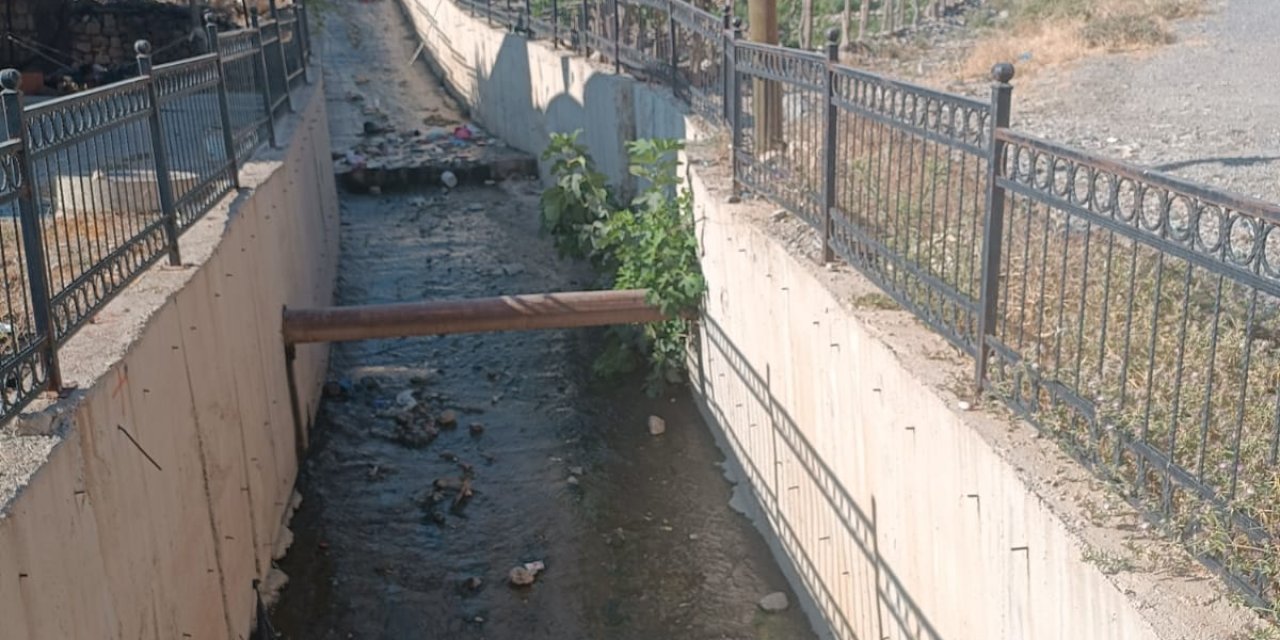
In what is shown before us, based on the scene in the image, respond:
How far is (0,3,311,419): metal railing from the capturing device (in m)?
3.71

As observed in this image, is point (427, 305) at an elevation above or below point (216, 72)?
below

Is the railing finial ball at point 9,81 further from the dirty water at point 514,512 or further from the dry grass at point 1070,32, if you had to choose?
the dry grass at point 1070,32

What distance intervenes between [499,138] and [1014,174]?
1525cm

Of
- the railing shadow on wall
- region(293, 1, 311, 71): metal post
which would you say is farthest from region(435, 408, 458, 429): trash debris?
region(293, 1, 311, 71): metal post

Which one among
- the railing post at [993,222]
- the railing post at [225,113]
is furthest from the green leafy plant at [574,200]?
the railing post at [993,222]

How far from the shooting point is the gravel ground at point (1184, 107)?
8453mm

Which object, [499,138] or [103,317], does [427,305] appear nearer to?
[103,317]

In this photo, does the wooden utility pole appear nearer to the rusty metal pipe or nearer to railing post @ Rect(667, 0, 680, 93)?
the rusty metal pipe

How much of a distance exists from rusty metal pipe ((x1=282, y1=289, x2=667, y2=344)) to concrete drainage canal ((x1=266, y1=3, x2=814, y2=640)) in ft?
3.05

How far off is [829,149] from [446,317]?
3062 mm

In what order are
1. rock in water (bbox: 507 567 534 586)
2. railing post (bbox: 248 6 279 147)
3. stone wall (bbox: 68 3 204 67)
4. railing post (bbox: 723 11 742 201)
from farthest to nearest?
stone wall (bbox: 68 3 204 67) → railing post (bbox: 248 6 279 147) → railing post (bbox: 723 11 742 201) → rock in water (bbox: 507 567 534 586)

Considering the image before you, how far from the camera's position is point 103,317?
4.62 meters

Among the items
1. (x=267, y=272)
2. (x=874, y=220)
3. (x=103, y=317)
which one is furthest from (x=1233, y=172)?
(x=103, y=317)

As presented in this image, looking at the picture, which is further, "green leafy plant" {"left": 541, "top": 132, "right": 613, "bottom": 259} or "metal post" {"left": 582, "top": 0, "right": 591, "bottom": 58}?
"metal post" {"left": 582, "top": 0, "right": 591, "bottom": 58}
